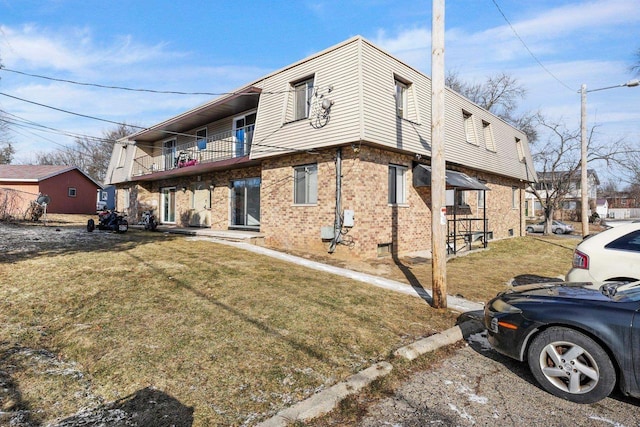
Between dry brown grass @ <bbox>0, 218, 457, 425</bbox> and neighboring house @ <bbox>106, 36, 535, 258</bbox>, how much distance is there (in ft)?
12.5

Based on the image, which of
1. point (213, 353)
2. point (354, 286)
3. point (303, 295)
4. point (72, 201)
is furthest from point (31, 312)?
point (72, 201)

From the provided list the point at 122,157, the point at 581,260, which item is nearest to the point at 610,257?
the point at 581,260

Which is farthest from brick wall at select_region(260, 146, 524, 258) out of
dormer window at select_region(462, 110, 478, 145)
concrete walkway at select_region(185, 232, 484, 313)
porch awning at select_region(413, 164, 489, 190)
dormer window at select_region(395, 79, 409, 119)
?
dormer window at select_region(462, 110, 478, 145)

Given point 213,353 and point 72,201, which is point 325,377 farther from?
point 72,201

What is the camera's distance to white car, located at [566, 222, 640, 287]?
16.6ft

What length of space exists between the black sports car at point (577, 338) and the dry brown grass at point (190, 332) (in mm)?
1390

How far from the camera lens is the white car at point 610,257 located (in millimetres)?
5070

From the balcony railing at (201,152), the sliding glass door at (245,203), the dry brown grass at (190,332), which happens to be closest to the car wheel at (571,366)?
the dry brown grass at (190,332)

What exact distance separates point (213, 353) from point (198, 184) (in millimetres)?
15434

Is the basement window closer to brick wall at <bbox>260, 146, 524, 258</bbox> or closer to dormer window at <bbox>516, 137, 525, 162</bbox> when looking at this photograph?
brick wall at <bbox>260, 146, 524, 258</bbox>

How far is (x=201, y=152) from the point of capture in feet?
56.1

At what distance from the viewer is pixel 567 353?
329 centimetres

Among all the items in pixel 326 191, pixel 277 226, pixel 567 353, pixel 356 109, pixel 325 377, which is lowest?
pixel 325 377

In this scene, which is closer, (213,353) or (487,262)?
(213,353)
